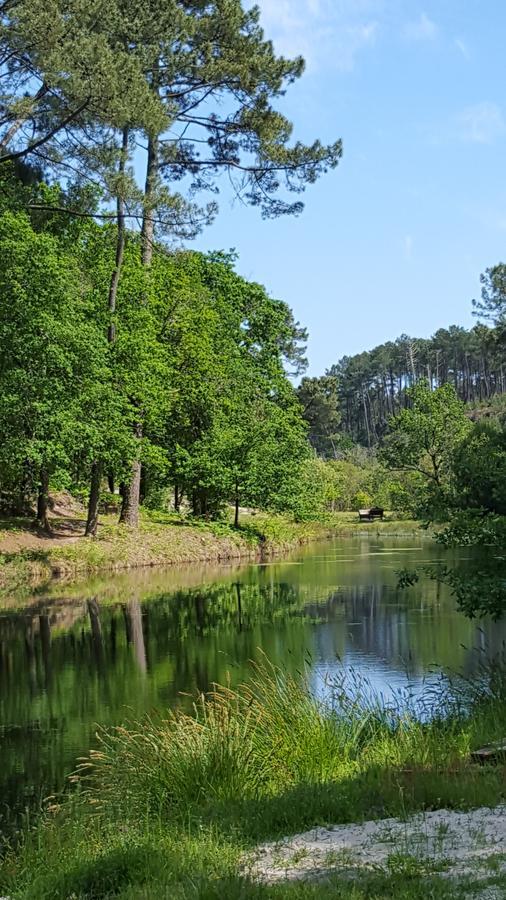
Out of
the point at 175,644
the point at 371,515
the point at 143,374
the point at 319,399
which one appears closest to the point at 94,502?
the point at 143,374

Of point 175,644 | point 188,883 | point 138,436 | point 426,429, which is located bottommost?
point 175,644

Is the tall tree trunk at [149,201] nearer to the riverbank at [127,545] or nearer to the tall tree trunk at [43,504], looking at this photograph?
the tall tree trunk at [43,504]

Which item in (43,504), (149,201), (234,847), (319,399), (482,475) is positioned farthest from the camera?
(319,399)

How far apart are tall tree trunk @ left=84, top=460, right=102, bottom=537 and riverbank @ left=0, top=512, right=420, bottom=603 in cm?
30

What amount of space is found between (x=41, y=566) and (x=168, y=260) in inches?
633

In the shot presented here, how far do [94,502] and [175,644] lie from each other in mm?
14369

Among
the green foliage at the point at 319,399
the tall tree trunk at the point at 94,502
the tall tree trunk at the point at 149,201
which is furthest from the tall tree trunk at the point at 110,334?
the green foliage at the point at 319,399

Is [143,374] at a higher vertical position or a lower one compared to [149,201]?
lower

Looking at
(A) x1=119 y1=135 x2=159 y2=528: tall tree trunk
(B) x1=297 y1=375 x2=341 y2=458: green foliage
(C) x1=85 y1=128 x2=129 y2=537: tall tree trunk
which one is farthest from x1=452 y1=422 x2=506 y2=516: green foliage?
(B) x1=297 y1=375 x2=341 y2=458: green foliage

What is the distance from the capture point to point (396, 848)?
16.6 feet

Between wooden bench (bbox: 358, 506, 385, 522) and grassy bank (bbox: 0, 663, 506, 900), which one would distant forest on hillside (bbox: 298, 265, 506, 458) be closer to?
wooden bench (bbox: 358, 506, 385, 522)

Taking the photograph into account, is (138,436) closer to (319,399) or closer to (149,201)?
(149,201)

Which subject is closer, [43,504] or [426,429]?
[43,504]

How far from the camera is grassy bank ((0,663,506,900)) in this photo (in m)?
4.69
